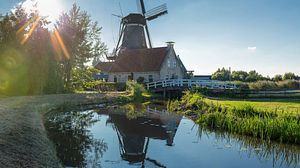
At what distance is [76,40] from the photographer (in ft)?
82.8

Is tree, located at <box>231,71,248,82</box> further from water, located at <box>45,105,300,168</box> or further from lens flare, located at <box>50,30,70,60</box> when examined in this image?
water, located at <box>45,105,300,168</box>

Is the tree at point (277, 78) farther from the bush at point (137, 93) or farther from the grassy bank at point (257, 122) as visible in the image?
the grassy bank at point (257, 122)

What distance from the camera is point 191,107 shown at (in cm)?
1698

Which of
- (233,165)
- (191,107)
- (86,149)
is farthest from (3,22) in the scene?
(233,165)

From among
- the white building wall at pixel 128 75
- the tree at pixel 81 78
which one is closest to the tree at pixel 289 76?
the white building wall at pixel 128 75

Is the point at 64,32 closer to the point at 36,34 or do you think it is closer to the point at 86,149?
the point at 36,34

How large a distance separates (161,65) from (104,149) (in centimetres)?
2548

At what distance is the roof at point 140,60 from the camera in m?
33.7

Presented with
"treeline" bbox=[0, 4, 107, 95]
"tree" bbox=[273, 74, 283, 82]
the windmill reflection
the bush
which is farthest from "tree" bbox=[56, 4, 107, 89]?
"tree" bbox=[273, 74, 283, 82]

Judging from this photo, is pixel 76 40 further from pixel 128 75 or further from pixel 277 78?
pixel 277 78

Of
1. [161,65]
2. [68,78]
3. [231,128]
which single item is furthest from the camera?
[161,65]

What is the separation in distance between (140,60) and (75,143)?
90.0 ft

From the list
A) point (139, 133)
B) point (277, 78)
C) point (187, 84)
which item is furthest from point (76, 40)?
point (277, 78)

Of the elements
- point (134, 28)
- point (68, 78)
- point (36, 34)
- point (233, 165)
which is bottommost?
point (233, 165)
